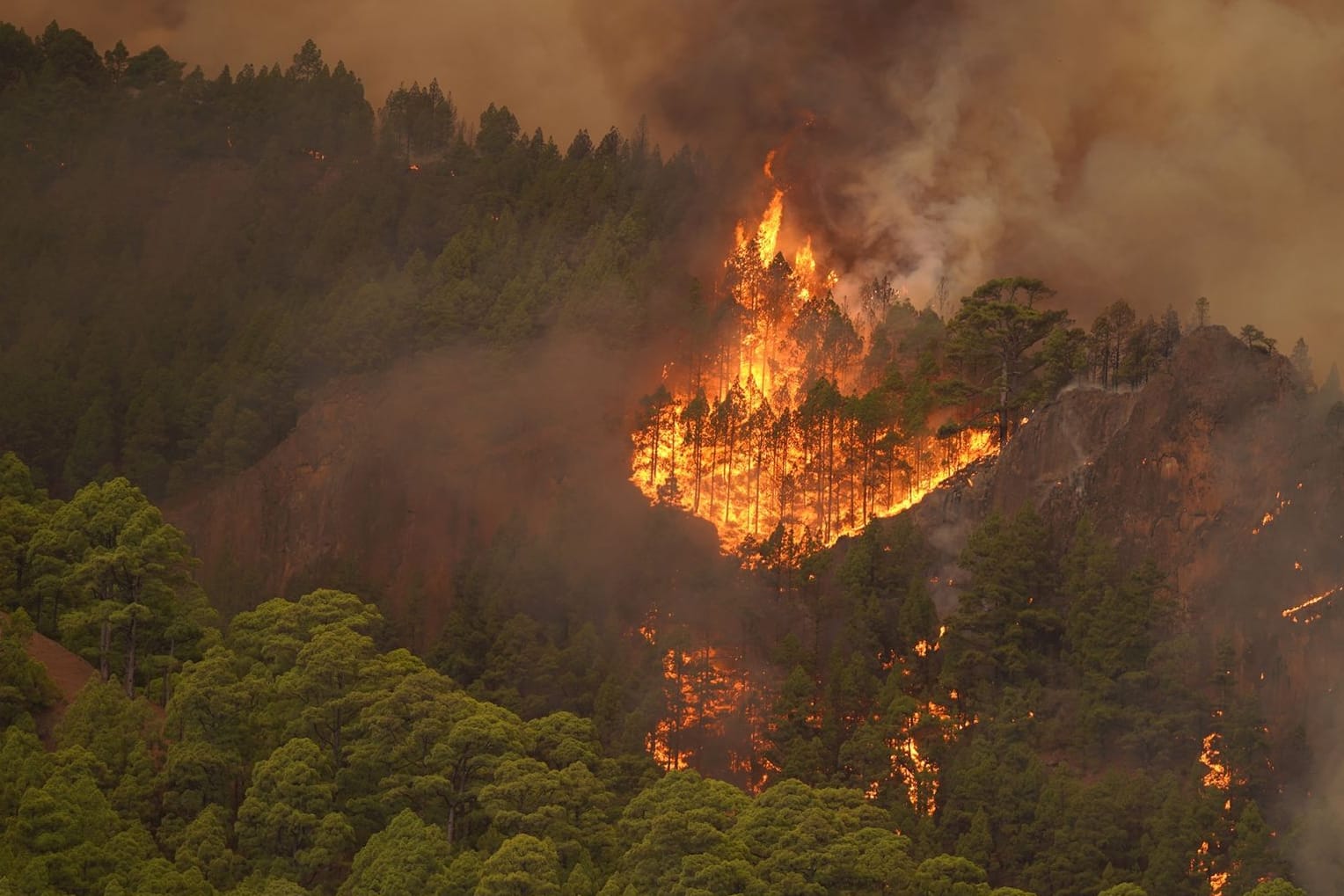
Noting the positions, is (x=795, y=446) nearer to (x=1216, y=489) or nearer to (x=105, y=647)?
(x=1216, y=489)

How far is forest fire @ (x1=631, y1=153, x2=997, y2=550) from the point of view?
388ft

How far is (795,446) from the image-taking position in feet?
393

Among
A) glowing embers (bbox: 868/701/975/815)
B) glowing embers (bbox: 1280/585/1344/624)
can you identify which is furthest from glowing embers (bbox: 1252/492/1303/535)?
glowing embers (bbox: 868/701/975/815)

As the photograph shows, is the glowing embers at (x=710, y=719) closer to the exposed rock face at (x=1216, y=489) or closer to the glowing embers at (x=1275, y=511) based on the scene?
the exposed rock face at (x=1216, y=489)

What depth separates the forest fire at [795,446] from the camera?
118375 millimetres

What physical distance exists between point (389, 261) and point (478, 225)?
4.43 metres

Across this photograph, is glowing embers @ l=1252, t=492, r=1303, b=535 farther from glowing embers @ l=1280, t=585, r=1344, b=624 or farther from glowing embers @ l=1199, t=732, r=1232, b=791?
glowing embers @ l=1199, t=732, r=1232, b=791

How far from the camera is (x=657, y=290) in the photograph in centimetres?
12938

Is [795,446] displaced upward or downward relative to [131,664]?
upward

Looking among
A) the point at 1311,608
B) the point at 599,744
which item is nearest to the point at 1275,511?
the point at 1311,608

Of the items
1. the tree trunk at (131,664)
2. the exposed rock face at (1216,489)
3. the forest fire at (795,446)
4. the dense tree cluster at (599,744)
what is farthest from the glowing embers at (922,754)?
the tree trunk at (131,664)

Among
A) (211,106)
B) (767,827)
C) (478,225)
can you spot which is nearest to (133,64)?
(211,106)

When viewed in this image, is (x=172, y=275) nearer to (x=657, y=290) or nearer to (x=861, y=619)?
(x=657, y=290)

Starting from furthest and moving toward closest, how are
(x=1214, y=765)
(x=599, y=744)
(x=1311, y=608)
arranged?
1. (x=1311, y=608)
2. (x=599, y=744)
3. (x=1214, y=765)
